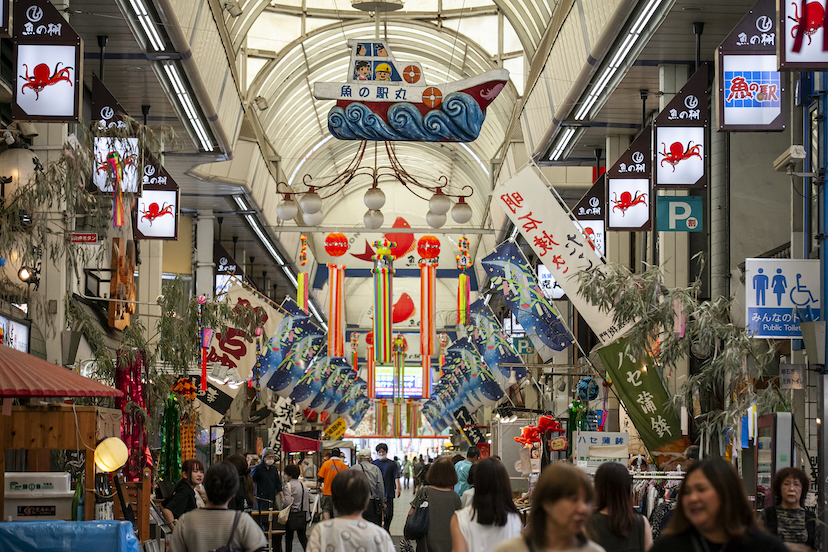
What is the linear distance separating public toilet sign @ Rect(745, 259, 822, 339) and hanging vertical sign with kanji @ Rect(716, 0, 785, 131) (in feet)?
4.29

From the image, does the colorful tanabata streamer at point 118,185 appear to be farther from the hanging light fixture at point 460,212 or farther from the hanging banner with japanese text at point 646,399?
the hanging light fixture at point 460,212

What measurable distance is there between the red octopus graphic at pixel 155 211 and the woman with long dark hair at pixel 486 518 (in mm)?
11077

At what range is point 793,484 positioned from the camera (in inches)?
257

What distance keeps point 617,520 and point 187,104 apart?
40.7 ft

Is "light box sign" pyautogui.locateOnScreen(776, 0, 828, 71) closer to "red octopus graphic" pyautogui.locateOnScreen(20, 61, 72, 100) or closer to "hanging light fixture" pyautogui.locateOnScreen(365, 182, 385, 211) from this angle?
"red octopus graphic" pyautogui.locateOnScreen(20, 61, 72, 100)

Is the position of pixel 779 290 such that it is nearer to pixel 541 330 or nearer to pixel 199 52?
pixel 541 330

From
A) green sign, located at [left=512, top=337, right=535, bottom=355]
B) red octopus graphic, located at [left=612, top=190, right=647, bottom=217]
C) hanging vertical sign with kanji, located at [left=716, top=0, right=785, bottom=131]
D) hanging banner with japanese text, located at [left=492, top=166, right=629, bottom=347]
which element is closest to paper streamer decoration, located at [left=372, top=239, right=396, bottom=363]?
green sign, located at [left=512, top=337, right=535, bottom=355]

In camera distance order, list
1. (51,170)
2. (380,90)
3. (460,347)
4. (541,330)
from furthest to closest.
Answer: (460,347) < (541,330) < (380,90) < (51,170)

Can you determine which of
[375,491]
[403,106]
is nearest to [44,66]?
[403,106]

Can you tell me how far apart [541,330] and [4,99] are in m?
8.93

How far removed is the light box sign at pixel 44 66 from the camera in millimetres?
9406

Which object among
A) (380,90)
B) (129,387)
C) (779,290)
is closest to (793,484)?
(779,290)

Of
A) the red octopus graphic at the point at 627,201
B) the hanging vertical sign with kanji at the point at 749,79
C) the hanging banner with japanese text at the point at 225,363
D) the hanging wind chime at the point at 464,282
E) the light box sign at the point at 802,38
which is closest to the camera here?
the light box sign at the point at 802,38

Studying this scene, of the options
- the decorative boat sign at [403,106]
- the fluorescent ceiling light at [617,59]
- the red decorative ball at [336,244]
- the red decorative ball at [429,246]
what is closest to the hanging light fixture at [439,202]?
the fluorescent ceiling light at [617,59]
